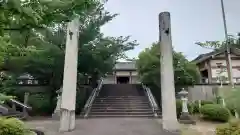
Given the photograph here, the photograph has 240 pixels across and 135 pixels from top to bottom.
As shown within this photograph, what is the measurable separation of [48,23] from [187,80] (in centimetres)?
1460

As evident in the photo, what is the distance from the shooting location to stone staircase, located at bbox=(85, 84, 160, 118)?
40.6 feet

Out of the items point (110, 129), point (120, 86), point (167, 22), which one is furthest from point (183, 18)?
point (120, 86)

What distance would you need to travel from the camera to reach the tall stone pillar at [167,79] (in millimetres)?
8289

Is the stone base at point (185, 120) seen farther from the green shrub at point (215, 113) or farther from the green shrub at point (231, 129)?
the green shrub at point (231, 129)

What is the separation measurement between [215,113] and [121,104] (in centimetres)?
567

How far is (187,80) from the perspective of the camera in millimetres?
15008

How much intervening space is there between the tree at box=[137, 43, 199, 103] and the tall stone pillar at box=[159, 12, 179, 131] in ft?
18.9

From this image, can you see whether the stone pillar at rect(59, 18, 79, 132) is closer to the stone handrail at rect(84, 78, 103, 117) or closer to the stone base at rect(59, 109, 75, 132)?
the stone base at rect(59, 109, 75, 132)

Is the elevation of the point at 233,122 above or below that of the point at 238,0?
below

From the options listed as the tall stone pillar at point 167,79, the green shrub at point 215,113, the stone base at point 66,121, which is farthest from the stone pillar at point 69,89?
the green shrub at point 215,113

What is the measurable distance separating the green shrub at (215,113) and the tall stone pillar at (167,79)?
3.23 metres

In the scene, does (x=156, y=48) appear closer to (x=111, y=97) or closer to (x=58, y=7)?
(x=111, y=97)

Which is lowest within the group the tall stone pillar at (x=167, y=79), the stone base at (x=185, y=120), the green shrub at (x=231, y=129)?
the stone base at (x=185, y=120)

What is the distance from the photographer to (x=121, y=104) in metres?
13.9
